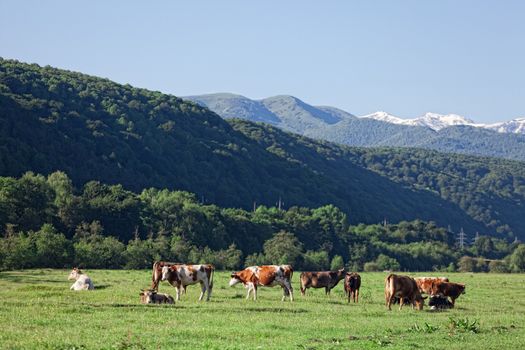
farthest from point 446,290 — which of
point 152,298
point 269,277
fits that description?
point 152,298

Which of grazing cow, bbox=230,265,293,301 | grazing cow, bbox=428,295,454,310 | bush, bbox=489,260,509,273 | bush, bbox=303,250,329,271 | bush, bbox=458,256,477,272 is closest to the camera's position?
grazing cow, bbox=428,295,454,310

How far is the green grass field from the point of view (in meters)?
21.0

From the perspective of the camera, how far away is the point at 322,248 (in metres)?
112

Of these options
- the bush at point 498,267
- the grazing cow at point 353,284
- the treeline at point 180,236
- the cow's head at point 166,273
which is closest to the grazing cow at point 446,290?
the grazing cow at point 353,284

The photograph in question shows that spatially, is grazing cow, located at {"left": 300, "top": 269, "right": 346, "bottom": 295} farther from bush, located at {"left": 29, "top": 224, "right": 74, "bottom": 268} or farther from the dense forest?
the dense forest

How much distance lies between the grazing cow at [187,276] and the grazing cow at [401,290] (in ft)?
25.0

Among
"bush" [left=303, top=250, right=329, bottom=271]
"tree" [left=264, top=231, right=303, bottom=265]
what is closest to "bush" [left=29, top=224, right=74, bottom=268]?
"tree" [left=264, top=231, right=303, bottom=265]

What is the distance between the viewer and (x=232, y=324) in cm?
2509

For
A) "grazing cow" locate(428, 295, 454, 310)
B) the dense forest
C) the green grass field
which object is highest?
the dense forest

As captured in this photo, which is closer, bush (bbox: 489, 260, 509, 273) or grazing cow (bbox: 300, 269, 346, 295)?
grazing cow (bbox: 300, 269, 346, 295)

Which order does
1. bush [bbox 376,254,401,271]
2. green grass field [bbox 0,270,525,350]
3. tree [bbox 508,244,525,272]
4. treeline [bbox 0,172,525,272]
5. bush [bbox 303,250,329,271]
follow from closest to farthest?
green grass field [bbox 0,270,525,350]
treeline [bbox 0,172,525,272]
bush [bbox 303,250,329,271]
bush [bbox 376,254,401,271]
tree [bbox 508,244,525,272]

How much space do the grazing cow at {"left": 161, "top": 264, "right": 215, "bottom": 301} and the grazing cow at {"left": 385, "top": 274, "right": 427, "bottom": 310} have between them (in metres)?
7.62

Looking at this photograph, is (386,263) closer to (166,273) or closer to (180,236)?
(180,236)

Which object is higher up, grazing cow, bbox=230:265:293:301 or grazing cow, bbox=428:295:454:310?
grazing cow, bbox=230:265:293:301
